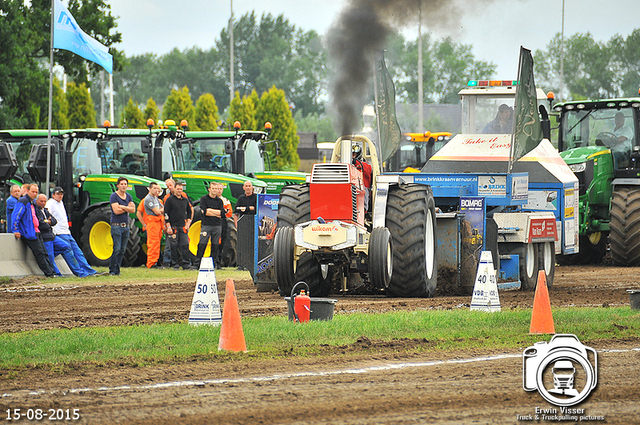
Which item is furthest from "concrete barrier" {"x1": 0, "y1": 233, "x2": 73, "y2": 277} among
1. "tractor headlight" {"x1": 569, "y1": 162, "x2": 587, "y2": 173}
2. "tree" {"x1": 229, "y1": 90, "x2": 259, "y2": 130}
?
"tree" {"x1": 229, "y1": 90, "x2": 259, "y2": 130}

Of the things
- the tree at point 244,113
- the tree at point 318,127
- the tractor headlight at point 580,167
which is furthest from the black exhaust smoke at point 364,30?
the tree at point 318,127

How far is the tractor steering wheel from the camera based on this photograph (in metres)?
19.6

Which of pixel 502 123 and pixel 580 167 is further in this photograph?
pixel 580 167

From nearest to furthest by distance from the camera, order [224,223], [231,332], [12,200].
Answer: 1. [231,332]
2. [12,200]
3. [224,223]

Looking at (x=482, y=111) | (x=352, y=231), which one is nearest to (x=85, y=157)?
(x=482, y=111)

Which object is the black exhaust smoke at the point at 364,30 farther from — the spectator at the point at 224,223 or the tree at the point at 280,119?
the tree at the point at 280,119

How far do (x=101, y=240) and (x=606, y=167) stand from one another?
36.0 ft

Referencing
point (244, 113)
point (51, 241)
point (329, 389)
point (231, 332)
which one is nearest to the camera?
point (329, 389)

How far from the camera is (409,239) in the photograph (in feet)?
38.0

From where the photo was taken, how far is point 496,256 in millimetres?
13469

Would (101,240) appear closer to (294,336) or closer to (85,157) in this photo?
(85,157)

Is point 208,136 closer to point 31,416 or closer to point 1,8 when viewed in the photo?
point 1,8

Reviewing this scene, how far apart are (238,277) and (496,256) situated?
510 centimetres

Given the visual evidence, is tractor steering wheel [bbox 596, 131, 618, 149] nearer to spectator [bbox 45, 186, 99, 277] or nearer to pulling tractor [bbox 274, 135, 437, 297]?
pulling tractor [bbox 274, 135, 437, 297]
